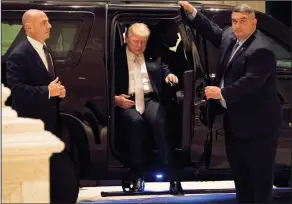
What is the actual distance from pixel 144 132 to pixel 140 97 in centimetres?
29

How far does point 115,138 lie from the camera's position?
16.5ft

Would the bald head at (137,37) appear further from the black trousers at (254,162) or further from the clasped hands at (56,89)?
the black trousers at (254,162)

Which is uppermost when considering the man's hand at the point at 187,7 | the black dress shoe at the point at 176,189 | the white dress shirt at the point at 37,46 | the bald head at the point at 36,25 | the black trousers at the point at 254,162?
the man's hand at the point at 187,7

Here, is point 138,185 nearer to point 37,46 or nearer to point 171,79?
point 171,79

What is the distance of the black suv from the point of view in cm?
483

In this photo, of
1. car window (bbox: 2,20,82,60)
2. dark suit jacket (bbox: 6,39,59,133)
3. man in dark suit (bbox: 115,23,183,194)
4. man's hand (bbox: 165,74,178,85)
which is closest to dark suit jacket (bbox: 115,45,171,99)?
man in dark suit (bbox: 115,23,183,194)

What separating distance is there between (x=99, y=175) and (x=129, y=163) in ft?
0.85

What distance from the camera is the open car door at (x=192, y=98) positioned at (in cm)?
482

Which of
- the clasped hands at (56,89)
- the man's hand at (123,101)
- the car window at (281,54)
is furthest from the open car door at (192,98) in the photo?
the clasped hands at (56,89)

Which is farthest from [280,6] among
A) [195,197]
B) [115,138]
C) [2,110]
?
[2,110]

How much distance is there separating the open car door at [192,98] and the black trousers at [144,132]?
0.16m

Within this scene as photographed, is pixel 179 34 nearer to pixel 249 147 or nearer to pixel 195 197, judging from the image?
pixel 249 147

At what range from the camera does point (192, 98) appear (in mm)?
4816

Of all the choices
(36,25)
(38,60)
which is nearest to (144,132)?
(38,60)
